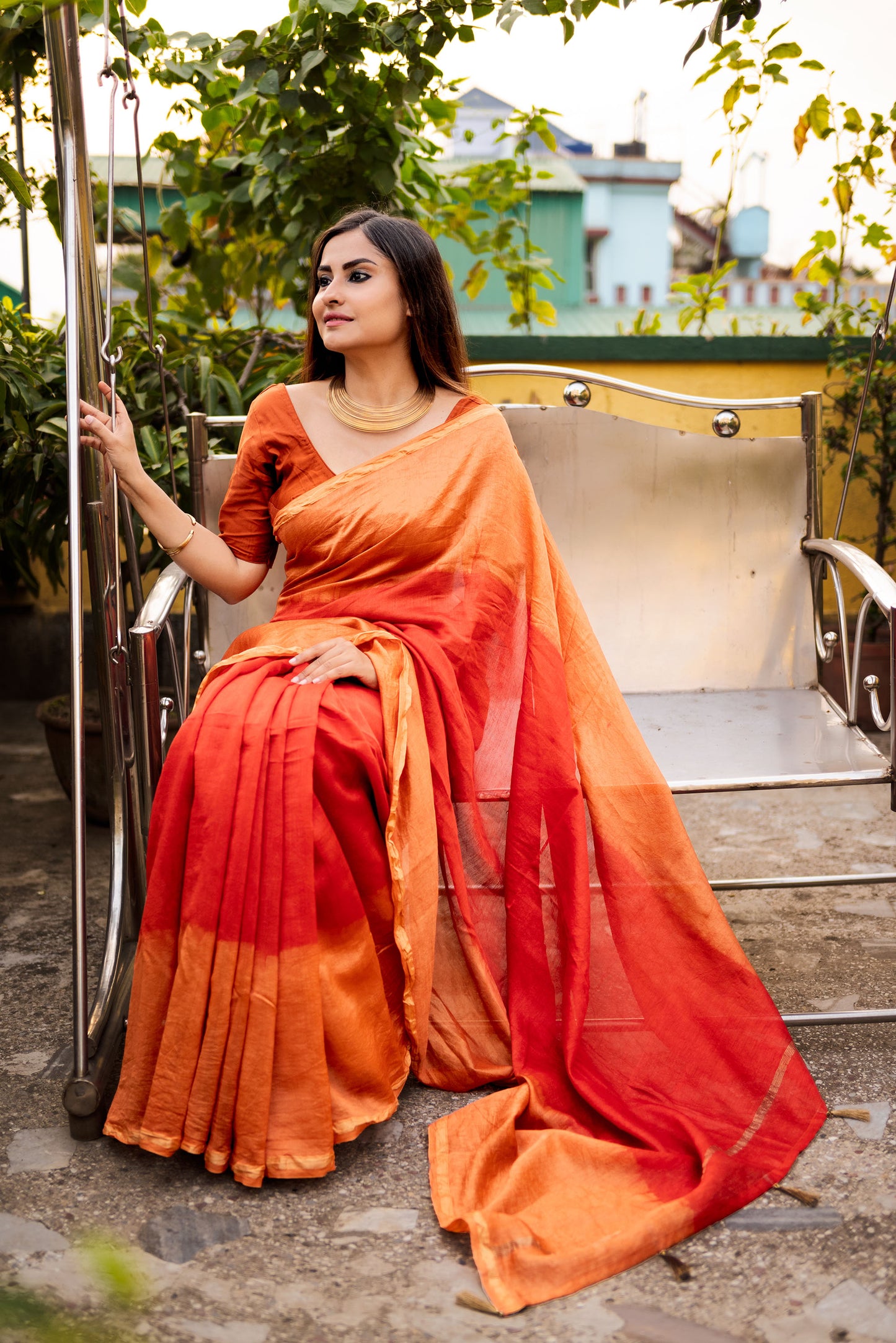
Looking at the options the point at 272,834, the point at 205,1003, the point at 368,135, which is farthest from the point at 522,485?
the point at 368,135

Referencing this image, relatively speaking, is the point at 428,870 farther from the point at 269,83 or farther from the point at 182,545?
the point at 269,83

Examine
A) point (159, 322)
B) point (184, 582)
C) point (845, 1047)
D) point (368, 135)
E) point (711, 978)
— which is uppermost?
point (368, 135)

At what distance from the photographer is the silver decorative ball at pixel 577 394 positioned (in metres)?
2.68

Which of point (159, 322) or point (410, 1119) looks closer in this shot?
point (410, 1119)

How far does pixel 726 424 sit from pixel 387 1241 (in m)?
1.83

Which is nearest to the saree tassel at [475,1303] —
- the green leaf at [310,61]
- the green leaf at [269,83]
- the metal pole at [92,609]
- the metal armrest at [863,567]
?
the metal pole at [92,609]

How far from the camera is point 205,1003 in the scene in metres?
1.67

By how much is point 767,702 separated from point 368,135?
1.72 m

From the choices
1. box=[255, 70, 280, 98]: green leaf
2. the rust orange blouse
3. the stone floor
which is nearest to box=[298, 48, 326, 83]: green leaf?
box=[255, 70, 280, 98]: green leaf

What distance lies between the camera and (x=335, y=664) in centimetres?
190

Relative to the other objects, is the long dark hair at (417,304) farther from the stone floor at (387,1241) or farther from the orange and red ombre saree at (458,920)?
the stone floor at (387,1241)

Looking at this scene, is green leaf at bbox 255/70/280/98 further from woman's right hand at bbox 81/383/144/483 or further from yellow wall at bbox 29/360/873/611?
yellow wall at bbox 29/360/873/611

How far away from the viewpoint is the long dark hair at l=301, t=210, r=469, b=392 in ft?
7.29

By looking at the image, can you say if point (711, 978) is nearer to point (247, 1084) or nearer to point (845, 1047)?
point (845, 1047)
